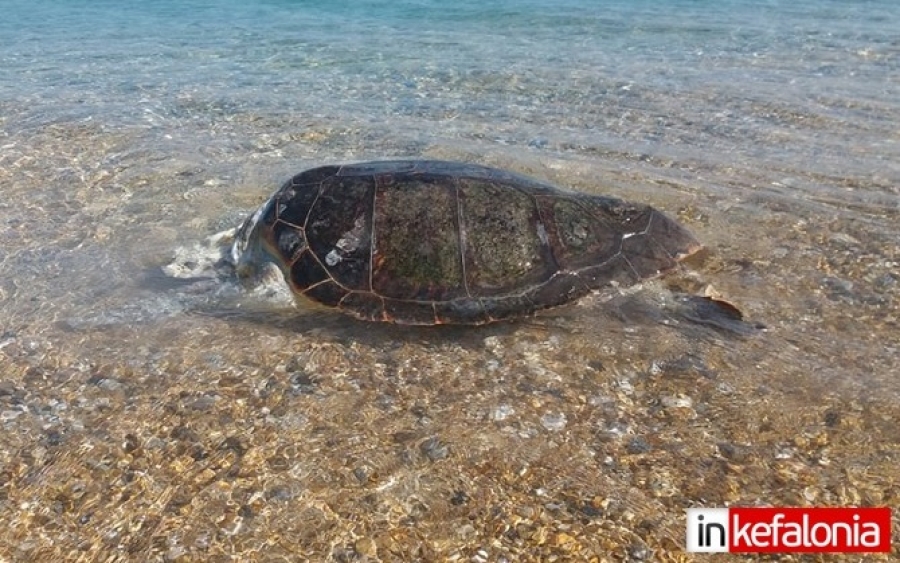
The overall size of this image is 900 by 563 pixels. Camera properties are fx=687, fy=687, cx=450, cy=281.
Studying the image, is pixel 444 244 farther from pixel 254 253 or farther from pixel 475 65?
pixel 475 65

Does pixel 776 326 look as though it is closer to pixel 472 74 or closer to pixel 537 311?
pixel 537 311

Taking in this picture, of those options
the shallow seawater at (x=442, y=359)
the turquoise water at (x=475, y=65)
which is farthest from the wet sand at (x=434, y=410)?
the turquoise water at (x=475, y=65)

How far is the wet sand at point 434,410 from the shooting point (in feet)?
11.6

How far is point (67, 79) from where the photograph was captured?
41.3 feet

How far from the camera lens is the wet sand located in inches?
139

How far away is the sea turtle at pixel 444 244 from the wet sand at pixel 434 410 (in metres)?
0.22

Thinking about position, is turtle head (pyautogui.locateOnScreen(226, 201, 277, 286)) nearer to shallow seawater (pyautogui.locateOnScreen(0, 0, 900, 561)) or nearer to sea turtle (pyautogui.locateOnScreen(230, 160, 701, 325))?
sea turtle (pyautogui.locateOnScreen(230, 160, 701, 325))

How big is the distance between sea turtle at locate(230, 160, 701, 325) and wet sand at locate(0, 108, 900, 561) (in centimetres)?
22

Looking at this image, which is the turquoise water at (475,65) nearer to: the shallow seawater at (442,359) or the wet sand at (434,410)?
the shallow seawater at (442,359)

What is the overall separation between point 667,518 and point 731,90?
9.38 metres

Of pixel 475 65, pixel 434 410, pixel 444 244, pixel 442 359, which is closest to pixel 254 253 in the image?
pixel 444 244

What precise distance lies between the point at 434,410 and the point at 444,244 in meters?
1.48

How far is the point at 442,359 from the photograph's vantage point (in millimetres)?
4984

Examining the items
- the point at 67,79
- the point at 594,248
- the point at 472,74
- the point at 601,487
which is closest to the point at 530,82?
the point at 472,74
